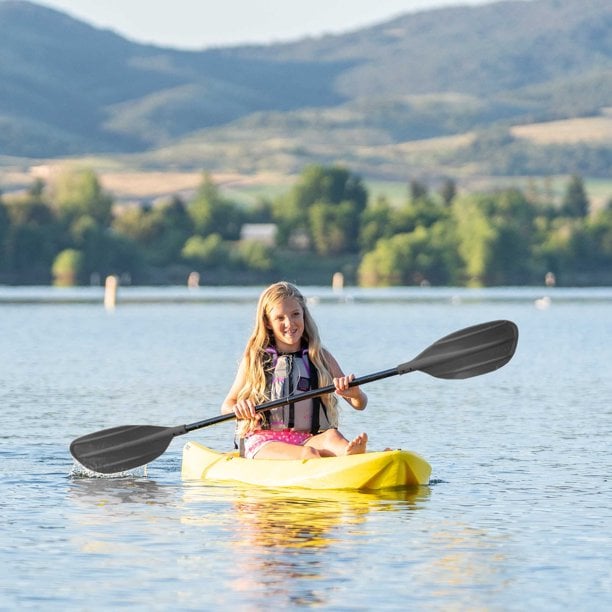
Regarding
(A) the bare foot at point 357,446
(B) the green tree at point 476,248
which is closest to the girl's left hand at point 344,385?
(A) the bare foot at point 357,446

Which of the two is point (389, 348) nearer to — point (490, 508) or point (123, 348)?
point (123, 348)

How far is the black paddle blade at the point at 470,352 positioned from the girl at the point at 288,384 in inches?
41.4

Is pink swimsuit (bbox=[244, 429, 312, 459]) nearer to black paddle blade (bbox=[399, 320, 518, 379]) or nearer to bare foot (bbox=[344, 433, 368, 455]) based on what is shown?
bare foot (bbox=[344, 433, 368, 455])

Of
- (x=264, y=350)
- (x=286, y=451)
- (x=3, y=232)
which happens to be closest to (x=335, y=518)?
(x=286, y=451)

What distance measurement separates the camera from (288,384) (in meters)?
15.8

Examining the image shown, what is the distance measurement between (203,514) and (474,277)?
553 feet

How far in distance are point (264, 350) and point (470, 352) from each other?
2.03 meters

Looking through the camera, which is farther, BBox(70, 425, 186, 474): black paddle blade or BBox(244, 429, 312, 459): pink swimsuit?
BBox(70, 425, 186, 474): black paddle blade

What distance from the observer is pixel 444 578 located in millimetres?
11992

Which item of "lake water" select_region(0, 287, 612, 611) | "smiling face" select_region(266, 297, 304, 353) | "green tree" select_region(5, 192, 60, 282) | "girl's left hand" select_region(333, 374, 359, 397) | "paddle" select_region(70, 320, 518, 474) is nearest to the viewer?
"lake water" select_region(0, 287, 612, 611)

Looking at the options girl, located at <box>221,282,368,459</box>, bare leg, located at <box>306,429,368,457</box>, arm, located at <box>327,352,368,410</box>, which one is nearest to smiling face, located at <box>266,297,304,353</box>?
girl, located at <box>221,282,368,459</box>

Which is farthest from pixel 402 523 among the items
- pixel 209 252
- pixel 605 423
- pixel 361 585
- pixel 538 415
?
pixel 209 252

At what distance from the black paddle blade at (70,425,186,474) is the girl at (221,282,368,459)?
1350mm

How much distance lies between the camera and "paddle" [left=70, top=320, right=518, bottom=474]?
632 inches
